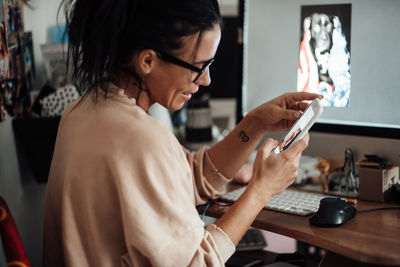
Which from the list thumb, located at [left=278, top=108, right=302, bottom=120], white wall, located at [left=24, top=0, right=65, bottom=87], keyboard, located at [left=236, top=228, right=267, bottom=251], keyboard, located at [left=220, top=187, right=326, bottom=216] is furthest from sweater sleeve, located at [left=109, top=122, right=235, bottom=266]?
white wall, located at [left=24, top=0, right=65, bottom=87]

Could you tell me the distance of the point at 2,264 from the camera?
115 cm

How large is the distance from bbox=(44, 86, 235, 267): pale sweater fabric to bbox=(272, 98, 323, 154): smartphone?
0.81 feet

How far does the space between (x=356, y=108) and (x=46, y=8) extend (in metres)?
1.04

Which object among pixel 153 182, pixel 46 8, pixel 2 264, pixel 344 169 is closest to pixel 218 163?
pixel 344 169

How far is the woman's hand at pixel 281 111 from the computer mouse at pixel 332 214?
0.78 feet

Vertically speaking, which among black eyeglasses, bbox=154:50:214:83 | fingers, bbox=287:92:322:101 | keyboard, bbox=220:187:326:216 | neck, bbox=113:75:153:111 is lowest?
keyboard, bbox=220:187:326:216

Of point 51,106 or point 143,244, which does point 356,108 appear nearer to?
point 143,244

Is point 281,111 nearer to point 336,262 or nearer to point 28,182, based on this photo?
point 336,262

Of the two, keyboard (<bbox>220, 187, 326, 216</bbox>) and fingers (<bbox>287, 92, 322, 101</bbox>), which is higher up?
fingers (<bbox>287, 92, 322, 101</bbox>)

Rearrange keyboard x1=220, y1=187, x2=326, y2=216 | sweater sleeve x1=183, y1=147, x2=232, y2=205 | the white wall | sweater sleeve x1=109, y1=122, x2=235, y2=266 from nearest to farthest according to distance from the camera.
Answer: sweater sleeve x1=109, y1=122, x2=235, y2=266 < keyboard x1=220, y1=187, x2=326, y2=216 < sweater sleeve x1=183, y1=147, x2=232, y2=205 < the white wall

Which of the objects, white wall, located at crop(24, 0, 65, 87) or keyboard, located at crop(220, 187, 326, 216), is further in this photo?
white wall, located at crop(24, 0, 65, 87)

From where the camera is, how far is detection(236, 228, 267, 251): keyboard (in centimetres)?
129

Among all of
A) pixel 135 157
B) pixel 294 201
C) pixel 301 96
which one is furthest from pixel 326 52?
pixel 135 157

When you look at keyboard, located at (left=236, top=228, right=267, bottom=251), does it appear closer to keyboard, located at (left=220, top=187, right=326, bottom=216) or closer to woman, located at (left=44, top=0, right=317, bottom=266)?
keyboard, located at (left=220, top=187, right=326, bottom=216)
